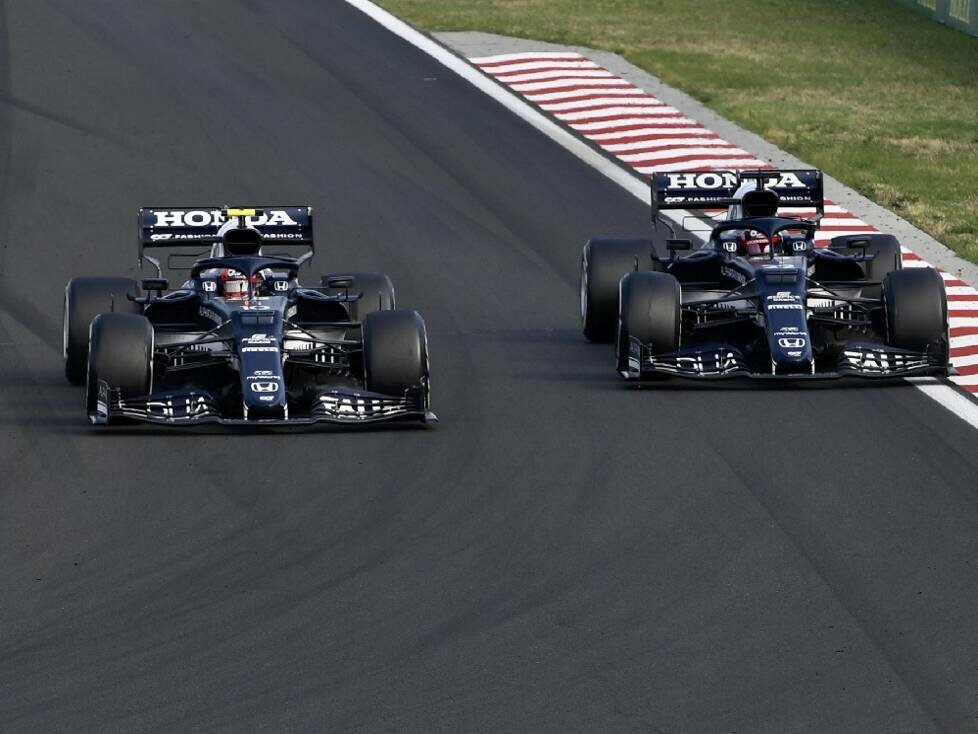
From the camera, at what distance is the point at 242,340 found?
17.0 meters

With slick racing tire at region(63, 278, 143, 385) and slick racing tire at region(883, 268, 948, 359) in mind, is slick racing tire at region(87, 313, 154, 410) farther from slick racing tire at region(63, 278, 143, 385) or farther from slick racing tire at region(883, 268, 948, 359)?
slick racing tire at region(883, 268, 948, 359)

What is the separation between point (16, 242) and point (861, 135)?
1277cm

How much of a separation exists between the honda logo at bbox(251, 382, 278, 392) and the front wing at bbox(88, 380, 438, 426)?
217mm

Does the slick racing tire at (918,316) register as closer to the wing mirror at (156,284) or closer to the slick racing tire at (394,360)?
the slick racing tire at (394,360)

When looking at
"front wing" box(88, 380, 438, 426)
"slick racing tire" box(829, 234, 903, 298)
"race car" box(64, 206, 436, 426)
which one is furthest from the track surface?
"slick racing tire" box(829, 234, 903, 298)

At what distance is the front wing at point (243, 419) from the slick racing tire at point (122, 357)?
77 mm

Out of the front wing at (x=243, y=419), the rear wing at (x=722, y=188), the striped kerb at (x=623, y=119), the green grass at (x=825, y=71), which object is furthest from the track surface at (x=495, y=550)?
the green grass at (x=825, y=71)

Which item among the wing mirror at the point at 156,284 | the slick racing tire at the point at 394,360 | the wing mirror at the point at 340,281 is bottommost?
the slick racing tire at the point at 394,360

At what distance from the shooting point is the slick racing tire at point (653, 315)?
1848 cm

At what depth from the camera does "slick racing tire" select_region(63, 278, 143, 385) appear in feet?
60.3

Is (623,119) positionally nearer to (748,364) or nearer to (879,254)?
(879,254)

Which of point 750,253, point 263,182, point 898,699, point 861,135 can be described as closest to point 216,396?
point 750,253

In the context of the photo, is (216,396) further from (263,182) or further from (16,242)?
(263,182)

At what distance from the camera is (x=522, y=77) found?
34250 millimetres
